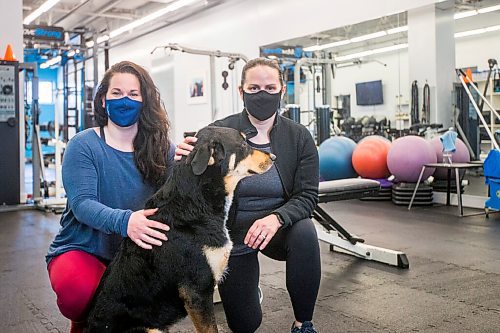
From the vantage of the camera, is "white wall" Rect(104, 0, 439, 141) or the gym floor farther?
"white wall" Rect(104, 0, 439, 141)

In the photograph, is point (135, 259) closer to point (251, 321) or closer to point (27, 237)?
point (251, 321)

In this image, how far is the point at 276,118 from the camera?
2.07 metres

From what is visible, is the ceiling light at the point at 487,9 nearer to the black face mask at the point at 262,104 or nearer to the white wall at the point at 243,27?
the white wall at the point at 243,27

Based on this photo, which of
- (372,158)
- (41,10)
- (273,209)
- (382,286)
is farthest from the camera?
(41,10)

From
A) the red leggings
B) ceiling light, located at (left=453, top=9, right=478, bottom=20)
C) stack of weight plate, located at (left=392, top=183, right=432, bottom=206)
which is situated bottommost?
stack of weight plate, located at (left=392, top=183, right=432, bottom=206)

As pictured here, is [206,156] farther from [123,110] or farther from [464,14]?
[464,14]

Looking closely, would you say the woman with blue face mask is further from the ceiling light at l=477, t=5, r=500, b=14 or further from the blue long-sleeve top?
the ceiling light at l=477, t=5, r=500, b=14

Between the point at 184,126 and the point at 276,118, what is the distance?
977 centimetres

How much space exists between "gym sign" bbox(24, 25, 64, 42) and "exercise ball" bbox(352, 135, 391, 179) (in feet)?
20.2

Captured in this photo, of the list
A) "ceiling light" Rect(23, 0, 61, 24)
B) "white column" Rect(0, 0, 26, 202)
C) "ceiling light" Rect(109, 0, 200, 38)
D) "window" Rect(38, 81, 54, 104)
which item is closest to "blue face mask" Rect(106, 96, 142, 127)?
"white column" Rect(0, 0, 26, 202)

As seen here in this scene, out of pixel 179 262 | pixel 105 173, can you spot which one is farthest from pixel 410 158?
pixel 179 262

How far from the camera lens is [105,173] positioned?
1674 mm

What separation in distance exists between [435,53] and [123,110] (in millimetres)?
6188

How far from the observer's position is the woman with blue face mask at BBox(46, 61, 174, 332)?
1.59 metres
